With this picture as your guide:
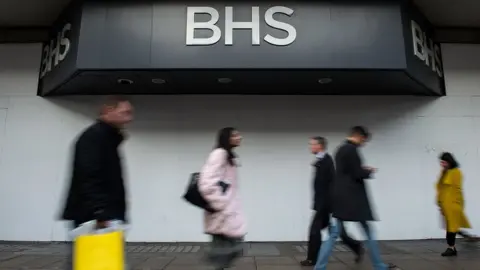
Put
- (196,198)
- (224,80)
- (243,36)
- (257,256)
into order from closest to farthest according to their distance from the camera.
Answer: (196,198)
(257,256)
(243,36)
(224,80)

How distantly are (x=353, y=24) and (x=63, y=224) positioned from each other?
23.5 feet

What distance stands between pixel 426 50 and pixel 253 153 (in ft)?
14.2

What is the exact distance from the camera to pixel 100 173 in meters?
2.79

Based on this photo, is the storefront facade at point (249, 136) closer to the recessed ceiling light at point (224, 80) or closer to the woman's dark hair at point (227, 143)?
the recessed ceiling light at point (224, 80)

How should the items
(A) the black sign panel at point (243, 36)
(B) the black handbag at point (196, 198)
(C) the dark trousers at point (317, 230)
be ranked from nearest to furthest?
(B) the black handbag at point (196, 198)
(C) the dark trousers at point (317, 230)
(A) the black sign panel at point (243, 36)

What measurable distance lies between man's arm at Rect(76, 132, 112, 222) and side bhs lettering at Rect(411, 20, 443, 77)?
6827mm

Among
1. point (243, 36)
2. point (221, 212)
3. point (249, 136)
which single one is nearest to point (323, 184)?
point (221, 212)

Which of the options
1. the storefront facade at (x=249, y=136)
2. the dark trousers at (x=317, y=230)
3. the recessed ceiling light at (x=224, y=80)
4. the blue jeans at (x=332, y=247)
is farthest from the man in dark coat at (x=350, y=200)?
the recessed ceiling light at (x=224, y=80)

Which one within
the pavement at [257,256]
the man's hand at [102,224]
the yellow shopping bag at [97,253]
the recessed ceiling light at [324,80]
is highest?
the recessed ceiling light at [324,80]

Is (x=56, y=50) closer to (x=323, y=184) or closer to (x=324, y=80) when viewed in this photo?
(x=324, y=80)

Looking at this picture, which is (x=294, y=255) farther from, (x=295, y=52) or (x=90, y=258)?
(x=90, y=258)

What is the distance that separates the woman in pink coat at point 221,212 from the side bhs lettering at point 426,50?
19.1 ft

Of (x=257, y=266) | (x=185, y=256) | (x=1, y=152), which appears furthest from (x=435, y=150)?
(x=1, y=152)

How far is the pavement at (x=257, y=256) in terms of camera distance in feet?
18.3
